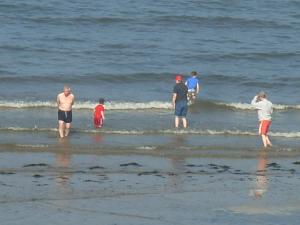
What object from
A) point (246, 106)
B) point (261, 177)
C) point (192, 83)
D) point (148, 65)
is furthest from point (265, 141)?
point (148, 65)

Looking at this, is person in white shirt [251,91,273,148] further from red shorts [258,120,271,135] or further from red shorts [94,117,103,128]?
red shorts [94,117,103,128]

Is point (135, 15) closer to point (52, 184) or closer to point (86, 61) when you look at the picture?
point (86, 61)

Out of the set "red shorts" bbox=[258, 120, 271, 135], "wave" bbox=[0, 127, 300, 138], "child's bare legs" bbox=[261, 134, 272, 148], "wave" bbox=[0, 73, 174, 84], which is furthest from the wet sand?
"wave" bbox=[0, 73, 174, 84]

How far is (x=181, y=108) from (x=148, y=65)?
34.6 ft

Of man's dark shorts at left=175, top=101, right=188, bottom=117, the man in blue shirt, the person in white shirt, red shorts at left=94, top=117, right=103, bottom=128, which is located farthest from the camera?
the man in blue shirt

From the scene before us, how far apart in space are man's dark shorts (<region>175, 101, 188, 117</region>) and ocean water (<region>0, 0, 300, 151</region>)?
0.46m

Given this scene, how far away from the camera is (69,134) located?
2206 centimetres

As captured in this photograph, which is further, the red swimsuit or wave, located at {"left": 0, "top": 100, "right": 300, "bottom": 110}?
wave, located at {"left": 0, "top": 100, "right": 300, "bottom": 110}

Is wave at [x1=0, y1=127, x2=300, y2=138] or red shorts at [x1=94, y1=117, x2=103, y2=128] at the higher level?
red shorts at [x1=94, y1=117, x2=103, y2=128]

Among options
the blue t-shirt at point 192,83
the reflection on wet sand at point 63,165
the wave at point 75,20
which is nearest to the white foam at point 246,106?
the blue t-shirt at point 192,83

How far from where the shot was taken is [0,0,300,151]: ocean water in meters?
23.4

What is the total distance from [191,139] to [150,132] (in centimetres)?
118

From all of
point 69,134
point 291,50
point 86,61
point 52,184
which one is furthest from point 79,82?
point 52,184

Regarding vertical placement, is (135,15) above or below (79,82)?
above
